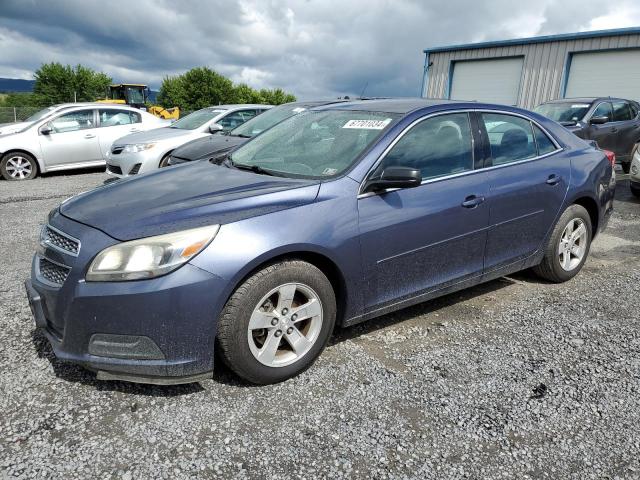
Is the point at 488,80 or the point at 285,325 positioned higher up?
the point at 488,80

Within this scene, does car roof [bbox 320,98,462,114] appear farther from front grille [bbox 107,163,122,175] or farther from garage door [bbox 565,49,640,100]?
garage door [bbox 565,49,640,100]

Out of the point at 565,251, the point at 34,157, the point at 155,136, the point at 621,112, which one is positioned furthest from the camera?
the point at 621,112

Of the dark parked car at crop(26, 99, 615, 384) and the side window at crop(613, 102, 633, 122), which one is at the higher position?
the side window at crop(613, 102, 633, 122)

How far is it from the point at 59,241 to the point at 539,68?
1875 cm

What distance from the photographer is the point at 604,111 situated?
1053 centimetres

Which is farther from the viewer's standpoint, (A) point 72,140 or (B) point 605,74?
(B) point 605,74

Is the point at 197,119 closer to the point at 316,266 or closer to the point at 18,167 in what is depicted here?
the point at 18,167

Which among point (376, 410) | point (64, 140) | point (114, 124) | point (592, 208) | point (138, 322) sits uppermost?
point (114, 124)

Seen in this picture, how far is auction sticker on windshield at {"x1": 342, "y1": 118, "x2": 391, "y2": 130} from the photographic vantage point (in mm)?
3229

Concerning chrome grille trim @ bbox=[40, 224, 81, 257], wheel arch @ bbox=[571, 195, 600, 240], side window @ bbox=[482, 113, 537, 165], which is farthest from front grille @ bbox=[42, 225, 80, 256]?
wheel arch @ bbox=[571, 195, 600, 240]

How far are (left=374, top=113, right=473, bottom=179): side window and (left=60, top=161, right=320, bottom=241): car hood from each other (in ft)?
2.14

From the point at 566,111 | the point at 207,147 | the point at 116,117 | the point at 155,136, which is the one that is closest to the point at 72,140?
the point at 116,117

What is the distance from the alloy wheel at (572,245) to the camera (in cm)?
420

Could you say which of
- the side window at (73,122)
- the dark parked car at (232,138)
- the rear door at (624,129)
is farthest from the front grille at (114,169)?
the rear door at (624,129)
